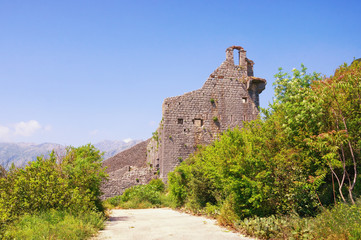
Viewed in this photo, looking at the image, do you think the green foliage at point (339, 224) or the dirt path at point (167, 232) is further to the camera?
the dirt path at point (167, 232)

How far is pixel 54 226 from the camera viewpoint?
8211 millimetres

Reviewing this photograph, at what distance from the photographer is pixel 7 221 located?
29.5ft

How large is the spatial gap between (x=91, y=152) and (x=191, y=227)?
7033 mm

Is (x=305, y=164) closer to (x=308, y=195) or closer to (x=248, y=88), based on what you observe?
(x=308, y=195)

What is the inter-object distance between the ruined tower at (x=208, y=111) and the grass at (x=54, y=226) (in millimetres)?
14834

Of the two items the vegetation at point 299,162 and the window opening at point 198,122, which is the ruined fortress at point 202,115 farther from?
the vegetation at point 299,162

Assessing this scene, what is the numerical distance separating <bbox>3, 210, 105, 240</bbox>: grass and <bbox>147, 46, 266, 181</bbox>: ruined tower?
14.8 metres

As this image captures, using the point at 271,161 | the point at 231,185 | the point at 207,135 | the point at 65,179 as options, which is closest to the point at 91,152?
the point at 65,179

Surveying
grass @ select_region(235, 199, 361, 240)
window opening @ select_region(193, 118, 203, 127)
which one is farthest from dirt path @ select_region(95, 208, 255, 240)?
window opening @ select_region(193, 118, 203, 127)

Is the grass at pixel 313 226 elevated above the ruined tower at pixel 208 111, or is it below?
below

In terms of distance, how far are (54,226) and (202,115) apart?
1867cm

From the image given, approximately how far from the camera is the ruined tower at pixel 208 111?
82.1 ft

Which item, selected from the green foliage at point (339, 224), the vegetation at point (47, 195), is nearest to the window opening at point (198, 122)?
the vegetation at point (47, 195)

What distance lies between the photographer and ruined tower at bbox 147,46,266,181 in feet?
82.1
